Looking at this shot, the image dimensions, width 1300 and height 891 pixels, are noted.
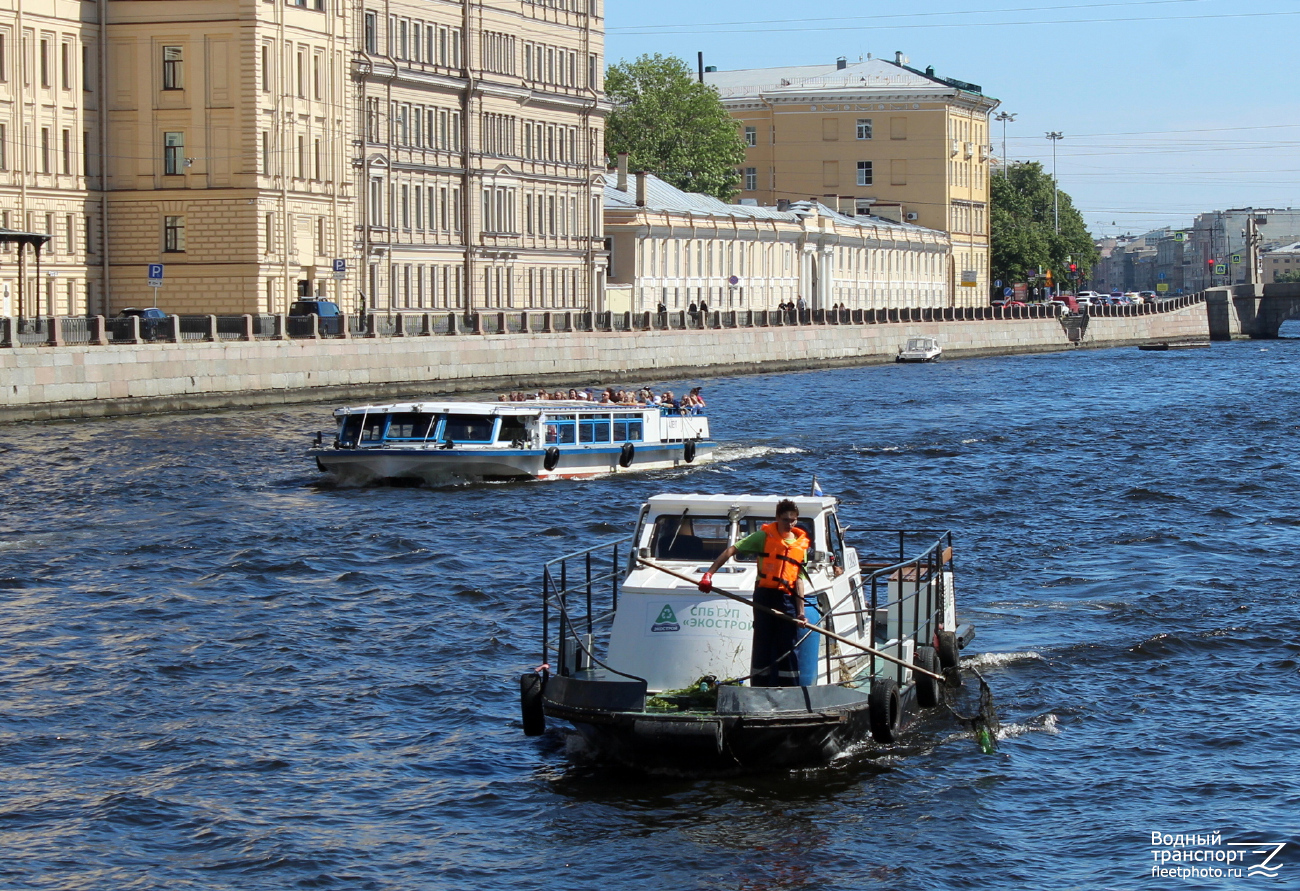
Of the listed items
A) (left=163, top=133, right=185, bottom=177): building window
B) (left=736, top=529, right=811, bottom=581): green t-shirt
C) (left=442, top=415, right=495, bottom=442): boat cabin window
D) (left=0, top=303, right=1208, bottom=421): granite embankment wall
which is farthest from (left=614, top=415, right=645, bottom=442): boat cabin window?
(left=163, top=133, right=185, bottom=177): building window

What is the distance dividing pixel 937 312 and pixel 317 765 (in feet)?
275

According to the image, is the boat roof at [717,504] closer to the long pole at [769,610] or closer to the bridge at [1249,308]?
the long pole at [769,610]

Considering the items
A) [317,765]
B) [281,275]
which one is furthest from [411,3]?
[317,765]

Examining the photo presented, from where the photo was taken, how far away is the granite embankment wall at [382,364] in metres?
45.9

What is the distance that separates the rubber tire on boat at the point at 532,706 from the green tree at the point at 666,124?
97.8m

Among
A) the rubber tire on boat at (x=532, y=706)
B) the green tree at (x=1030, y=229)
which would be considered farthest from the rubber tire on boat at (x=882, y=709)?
the green tree at (x=1030, y=229)

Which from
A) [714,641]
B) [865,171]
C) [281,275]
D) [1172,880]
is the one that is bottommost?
[1172,880]

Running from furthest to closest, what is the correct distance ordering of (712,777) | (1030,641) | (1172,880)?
(1030,641), (712,777), (1172,880)

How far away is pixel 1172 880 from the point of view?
46.9 ft

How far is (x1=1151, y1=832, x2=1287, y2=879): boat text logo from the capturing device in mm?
14445

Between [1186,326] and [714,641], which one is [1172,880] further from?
[1186,326]

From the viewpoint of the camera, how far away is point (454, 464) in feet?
121

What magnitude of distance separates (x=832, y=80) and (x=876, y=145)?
539cm

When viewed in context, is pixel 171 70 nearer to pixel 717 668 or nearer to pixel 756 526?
pixel 756 526
